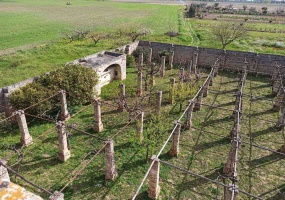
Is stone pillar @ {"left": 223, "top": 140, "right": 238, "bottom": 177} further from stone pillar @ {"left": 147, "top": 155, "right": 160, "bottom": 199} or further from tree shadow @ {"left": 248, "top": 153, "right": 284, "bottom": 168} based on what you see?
stone pillar @ {"left": 147, "top": 155, "right": 160, "bottom": 199}

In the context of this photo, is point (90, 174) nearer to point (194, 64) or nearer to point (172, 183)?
point (172, 183)

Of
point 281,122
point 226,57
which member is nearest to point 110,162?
point 281,122

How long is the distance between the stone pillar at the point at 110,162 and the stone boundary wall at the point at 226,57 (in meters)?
19.7

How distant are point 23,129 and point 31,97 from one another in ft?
10.8

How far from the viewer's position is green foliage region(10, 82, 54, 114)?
740 inches

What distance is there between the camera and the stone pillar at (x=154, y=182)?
11828 mm

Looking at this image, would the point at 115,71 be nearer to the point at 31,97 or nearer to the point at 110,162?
the point at 31,97

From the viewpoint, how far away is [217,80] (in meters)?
29.8

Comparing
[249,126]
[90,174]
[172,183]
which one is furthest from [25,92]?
[249,126]

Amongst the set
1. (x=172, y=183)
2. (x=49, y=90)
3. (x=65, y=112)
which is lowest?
(x=172, y=183)

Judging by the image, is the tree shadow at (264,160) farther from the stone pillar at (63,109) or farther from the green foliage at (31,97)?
the green foliage at (31,97)

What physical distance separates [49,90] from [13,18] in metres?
60.9

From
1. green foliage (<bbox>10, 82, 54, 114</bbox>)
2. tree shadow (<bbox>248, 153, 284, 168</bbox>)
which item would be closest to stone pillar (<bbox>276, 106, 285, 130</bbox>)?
tree shadow (<bbox>248, 153, 284, 168</bbox>)

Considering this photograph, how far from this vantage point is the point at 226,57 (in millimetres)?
33188
